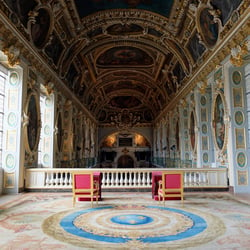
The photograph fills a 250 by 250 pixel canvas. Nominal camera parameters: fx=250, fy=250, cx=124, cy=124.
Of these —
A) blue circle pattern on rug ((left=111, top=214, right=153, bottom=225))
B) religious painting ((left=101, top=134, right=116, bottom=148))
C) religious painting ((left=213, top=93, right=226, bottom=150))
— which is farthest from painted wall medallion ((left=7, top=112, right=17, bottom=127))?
religious painting ((left=101, top=134, right=116, bottom=148))

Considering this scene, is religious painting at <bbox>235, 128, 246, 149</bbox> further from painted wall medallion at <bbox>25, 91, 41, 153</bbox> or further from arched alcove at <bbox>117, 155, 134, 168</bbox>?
arched alcove at <bbox>117, 155, 134, 168</bbox>

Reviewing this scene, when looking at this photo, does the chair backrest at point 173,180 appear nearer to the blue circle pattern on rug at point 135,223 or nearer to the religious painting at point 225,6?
the blue circle pattern on rug at point 135,223

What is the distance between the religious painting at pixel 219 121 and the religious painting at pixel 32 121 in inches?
336

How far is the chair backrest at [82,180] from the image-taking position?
25.4 ft

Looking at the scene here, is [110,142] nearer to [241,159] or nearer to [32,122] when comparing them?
[32,122]

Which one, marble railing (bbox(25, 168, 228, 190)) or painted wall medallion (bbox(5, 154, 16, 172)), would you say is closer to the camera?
painted wall medallion (bbox(5, 154, 16, 172))

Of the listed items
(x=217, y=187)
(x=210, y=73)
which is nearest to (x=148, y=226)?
(x=217, y=187)

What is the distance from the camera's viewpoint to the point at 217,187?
35.5 ft

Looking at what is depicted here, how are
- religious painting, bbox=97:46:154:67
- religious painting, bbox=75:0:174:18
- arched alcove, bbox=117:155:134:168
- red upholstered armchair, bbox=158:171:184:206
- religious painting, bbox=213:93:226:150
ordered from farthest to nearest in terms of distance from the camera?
1. arched alcove, bbox=117:155:134:168
2. religious painting, bbox=97:46:154:67
3. religious painting, bbox=75:0:174:18
4. religious painting, bbox=213:93:226:150
5. red upholstered armchair, bbox=158:171:184:206

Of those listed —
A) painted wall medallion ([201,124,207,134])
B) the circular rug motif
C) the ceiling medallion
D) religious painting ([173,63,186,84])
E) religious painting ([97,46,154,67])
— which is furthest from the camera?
the ceiling medallion

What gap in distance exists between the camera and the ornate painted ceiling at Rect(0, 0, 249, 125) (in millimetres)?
10266

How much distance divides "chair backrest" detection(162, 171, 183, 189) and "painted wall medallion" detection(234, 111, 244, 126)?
14.3 feet

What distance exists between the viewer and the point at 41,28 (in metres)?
11.2

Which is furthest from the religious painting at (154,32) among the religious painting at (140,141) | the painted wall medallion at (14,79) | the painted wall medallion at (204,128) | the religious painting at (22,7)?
the religious painting at (140,141)
